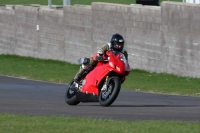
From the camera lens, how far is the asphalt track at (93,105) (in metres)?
12.5

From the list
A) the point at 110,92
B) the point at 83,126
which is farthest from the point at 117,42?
the point at 83,126

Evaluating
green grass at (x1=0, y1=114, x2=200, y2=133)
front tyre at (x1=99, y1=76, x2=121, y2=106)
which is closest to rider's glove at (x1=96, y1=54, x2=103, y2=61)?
front tyre at (x1=99, y1=76, x2=121, y2=106)

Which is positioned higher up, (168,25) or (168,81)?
(168,25)

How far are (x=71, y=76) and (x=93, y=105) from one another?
10828mm

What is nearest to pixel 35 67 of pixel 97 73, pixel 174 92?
pixel 174 92

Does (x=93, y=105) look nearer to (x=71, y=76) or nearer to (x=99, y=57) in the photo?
(x=99, y=57)

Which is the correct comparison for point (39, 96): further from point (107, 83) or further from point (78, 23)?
point (78, 23)

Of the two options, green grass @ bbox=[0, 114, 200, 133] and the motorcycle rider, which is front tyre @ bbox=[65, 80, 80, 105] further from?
green grass @ bbox=[0, 114, 200, 133]

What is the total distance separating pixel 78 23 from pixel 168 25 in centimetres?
687

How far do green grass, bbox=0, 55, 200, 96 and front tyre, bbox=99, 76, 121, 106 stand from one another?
6.01 meters

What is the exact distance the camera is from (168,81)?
23.8 metres

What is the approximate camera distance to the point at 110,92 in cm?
1425

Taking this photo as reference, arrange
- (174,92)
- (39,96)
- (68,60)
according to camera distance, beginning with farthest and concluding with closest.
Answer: (68,60), (174,92), (39,96)

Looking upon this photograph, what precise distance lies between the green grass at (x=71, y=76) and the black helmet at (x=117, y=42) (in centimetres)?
584
